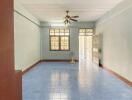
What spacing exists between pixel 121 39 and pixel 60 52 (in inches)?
290

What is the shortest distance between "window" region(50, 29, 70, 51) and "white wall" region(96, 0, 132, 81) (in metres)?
5.25

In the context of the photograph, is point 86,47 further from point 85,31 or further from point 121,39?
point 121,39

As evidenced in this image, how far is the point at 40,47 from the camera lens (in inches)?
538

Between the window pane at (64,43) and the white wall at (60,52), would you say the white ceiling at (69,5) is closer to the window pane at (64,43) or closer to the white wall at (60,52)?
the white wall at (60,52)

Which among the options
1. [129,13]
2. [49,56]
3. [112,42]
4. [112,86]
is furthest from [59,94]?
[49,56]

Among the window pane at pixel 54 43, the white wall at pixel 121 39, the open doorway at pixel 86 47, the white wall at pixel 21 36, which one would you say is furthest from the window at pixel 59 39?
the white wall at pixel 121 39

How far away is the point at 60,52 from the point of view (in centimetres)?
1382

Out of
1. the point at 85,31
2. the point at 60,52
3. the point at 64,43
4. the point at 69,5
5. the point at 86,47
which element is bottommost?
the point at 60,52

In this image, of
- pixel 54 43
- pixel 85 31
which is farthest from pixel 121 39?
pixel 54 43

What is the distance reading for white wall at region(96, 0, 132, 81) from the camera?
6.09m

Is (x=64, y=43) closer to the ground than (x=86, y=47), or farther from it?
farther from it

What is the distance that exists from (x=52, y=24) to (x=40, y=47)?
1.98m

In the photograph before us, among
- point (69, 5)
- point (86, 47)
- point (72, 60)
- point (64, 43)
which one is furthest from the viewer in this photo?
point (86, 47)

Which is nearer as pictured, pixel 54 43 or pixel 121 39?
pixel 121 39
